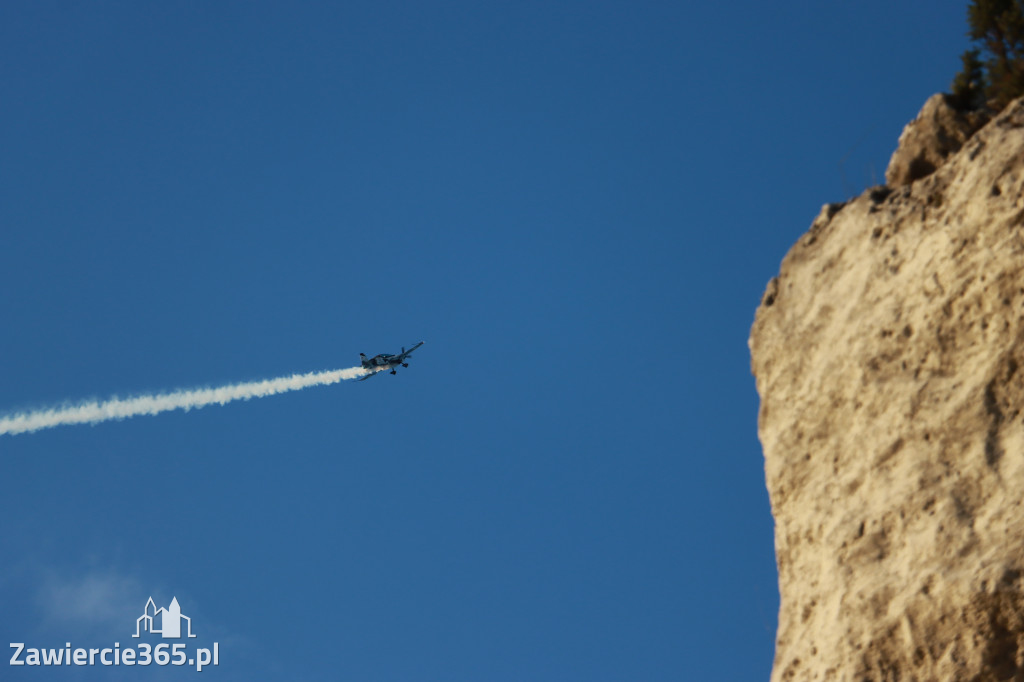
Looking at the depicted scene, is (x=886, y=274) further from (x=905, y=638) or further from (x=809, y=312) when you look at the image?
(x=905, y=638)

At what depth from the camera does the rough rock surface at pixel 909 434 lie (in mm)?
19000

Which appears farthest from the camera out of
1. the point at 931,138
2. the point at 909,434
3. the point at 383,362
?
the point at 383,362

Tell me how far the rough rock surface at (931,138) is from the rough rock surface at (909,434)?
698mm

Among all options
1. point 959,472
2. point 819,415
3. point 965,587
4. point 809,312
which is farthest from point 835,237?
point 965,587

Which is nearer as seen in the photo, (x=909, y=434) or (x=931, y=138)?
(x=909, y=434)

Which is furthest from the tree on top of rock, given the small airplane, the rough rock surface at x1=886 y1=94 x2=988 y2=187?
the small airplane

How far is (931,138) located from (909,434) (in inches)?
254

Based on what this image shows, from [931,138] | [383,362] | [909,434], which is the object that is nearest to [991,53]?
[931,138]

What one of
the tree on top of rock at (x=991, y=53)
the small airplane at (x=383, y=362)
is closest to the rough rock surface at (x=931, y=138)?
the tree on top of rock at (x=991, y=53)

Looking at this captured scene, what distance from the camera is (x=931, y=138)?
2380 centimetres

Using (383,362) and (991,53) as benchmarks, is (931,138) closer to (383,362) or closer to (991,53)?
(991,53)

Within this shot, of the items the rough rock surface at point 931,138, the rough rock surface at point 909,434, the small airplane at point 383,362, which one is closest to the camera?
the rough rock surface at point 909,434

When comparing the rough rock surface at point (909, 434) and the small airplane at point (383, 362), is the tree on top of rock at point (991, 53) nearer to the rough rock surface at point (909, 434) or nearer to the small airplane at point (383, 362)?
the rough rock surface at point (909, 434)

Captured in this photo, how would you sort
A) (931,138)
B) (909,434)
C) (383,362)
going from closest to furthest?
(909,434) < (931,138) < (383,362)
